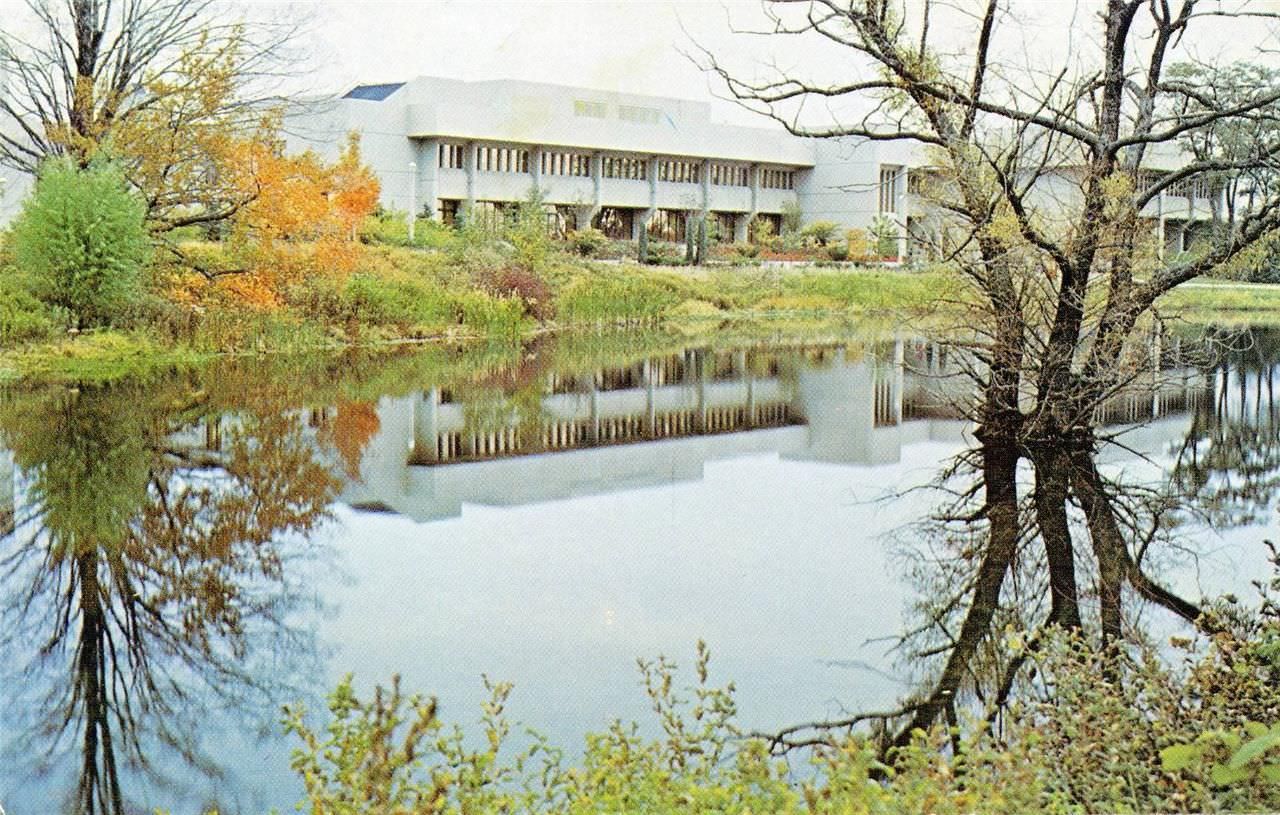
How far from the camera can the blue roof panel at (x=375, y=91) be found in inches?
1492

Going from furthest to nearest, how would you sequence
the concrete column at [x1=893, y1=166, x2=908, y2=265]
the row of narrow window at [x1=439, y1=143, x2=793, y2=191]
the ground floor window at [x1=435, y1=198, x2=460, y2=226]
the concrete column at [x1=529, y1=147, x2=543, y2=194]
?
the concrete column at [x1=893, y1=166, x2=908, y2=265] → the concrete column at [x1=529, y1=147, x2=543, y2=194] → the row of narrow window at [x1=439, y1=143, x2=793, y2=191] → the ground floor window at [x1=435, y1=198, x2=460, y2=226]

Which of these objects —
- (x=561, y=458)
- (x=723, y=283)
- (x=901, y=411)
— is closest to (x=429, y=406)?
(x=561, y=458)

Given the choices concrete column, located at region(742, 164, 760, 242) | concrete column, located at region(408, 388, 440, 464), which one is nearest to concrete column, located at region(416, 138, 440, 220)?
concrete column, located at region(742, 164, 760, 242)

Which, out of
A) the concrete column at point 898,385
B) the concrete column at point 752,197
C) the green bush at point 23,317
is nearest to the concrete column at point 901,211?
the concrete column at point 752,197

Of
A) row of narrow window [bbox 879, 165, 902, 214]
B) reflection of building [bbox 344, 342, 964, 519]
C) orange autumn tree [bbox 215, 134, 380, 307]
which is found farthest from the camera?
row of narrow window [bbox 879, 165, 902, 214]

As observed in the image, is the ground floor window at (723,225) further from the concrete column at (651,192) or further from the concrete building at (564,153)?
the concrete column at (651,192)

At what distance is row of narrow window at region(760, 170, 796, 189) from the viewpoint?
47.7 meters

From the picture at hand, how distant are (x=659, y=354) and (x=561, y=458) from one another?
973 cm

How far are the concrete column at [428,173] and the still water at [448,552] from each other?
24.6 meters

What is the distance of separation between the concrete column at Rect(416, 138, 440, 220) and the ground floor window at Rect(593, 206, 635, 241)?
6.26 meters

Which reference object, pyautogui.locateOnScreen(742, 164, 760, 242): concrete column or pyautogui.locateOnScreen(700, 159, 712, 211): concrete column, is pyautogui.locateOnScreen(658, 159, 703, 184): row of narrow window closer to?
pyautogui.locateOnScreen(700, 159, 712, 211): concrete column

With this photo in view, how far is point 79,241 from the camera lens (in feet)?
53.1

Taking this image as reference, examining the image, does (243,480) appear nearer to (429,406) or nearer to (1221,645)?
(429,406)

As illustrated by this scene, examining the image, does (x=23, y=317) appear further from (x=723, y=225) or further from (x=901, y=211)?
(x=901, y=211)
